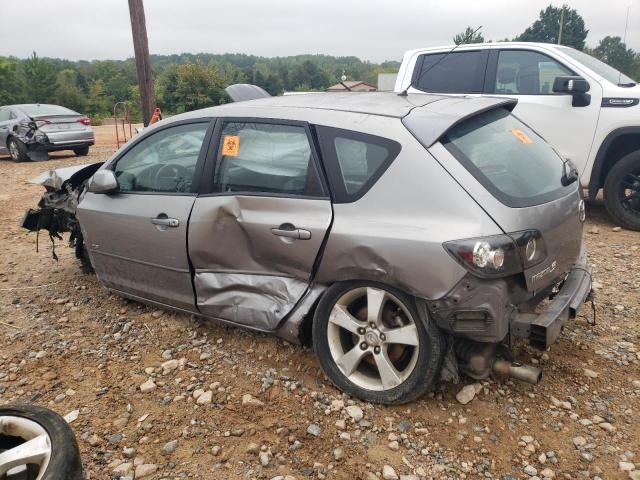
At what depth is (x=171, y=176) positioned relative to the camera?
11.6 ft

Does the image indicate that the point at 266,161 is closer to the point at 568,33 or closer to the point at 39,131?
→ the point at 39,131

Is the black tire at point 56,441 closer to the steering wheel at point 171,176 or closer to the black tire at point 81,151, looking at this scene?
the steering wheel at point 171,176

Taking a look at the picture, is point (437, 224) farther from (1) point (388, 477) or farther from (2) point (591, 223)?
(2) point (591, 223)

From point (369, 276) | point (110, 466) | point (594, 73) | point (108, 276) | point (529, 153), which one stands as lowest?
point (110, 466)

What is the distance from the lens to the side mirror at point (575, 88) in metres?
5.60

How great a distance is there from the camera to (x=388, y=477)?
7.75 ft

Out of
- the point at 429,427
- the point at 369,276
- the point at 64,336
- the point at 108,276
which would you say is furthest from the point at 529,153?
the point at 64,336

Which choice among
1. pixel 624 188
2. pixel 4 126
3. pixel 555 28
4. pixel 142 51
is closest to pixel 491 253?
pixel 624 188

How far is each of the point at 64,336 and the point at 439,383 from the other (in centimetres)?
265

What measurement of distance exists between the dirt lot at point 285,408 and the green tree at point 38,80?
48422 mm

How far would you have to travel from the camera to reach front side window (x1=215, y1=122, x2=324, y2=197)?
2.96 m

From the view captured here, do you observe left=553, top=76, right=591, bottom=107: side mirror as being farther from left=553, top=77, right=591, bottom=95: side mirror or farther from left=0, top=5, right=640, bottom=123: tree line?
left=0, top=5, right=640, bottom=123: tree line

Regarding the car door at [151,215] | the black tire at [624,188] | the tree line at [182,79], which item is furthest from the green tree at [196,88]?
the car door at [151,215]

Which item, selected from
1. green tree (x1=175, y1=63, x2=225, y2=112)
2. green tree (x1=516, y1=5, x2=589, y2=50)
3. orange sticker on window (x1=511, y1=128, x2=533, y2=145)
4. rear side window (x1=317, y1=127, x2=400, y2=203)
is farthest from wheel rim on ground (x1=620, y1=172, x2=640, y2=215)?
green tree (x1=516, y1=5, x2=589, y2=50)
